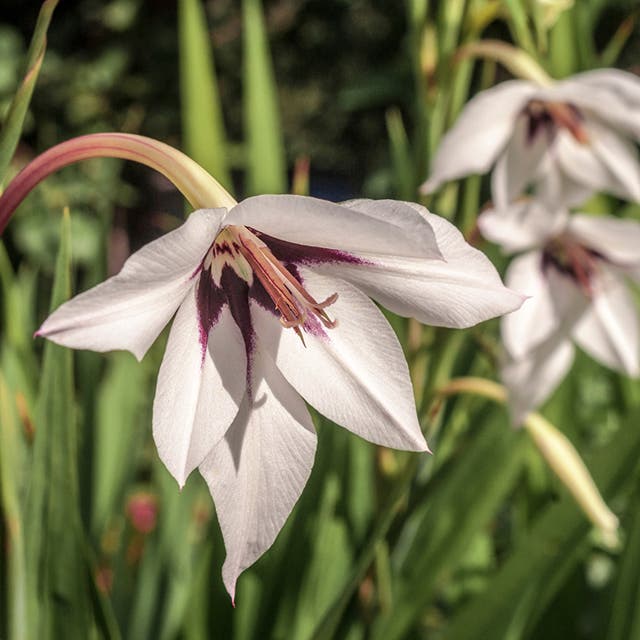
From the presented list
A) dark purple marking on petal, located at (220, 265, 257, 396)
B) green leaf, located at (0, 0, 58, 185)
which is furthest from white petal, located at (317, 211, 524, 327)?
green leaf, located at (0, 0, 58, 185)

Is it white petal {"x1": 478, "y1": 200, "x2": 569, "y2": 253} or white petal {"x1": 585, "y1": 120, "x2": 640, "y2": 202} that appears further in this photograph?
white petal {"x1": 585, "y1": 120, "x2": 640, "y2": 202}

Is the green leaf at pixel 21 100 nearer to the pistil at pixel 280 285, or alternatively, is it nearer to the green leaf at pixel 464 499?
the pistil at pixel 280 285

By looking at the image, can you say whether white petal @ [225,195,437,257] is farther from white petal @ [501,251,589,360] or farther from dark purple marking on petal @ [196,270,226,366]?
white petal @ [501,251,589,360]

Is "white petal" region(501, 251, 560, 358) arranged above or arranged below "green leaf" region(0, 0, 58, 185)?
below

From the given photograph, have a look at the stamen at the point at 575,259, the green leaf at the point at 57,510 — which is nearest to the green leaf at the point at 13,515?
the green leaf at the point at 57,510

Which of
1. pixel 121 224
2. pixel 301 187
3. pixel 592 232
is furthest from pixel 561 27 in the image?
pixel 121 224

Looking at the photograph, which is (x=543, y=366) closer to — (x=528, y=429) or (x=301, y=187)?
(x=528, y=429)

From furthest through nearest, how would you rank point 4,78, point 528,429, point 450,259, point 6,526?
point 4,78, point 528,429, point 6,526, point 450,259
